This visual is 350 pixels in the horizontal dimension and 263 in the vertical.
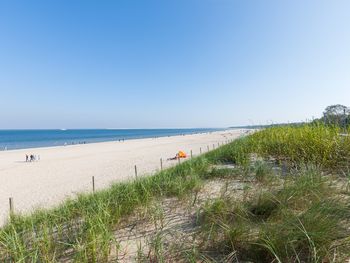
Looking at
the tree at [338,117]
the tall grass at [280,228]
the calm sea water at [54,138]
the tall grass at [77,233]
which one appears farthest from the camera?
the calm sea water at [54,138]

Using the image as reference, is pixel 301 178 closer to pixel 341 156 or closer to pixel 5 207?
pixel 341 156

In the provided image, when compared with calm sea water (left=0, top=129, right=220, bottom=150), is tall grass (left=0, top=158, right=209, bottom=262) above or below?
above

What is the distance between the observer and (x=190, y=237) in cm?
229

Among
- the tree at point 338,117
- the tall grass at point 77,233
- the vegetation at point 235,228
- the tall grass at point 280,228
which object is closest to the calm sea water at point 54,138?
the tall grass at point 77,233

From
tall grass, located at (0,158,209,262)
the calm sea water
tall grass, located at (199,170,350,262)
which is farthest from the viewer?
the calm sea water

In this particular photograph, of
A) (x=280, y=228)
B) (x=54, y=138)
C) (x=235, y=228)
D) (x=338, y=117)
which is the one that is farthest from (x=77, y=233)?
(x=54, y=138)

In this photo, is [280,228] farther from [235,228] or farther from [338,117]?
[338,117]

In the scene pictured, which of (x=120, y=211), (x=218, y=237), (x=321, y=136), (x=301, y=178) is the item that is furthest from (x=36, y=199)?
(x=321, y=136)

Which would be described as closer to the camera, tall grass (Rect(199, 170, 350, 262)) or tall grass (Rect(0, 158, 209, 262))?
tall grass (Rect(199, 170, 350, 262))

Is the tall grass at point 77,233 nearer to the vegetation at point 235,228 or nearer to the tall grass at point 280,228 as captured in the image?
the vegetation at point 235,228

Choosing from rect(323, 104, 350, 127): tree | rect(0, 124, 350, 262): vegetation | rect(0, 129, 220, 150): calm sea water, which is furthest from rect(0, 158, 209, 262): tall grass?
rect(0, 129, 220, 150): calm sea water

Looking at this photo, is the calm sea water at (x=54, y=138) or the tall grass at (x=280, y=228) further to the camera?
the calm sea water at (x=54, y=138)

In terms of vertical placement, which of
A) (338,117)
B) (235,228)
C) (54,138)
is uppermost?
(338,117)

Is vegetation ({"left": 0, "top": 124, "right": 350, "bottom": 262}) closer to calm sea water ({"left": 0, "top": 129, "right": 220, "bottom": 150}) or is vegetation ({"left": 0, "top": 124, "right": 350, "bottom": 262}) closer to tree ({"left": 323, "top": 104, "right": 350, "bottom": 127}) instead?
tree ({"left": 323, "top": 104, "right": 350, "bottom": 127})
